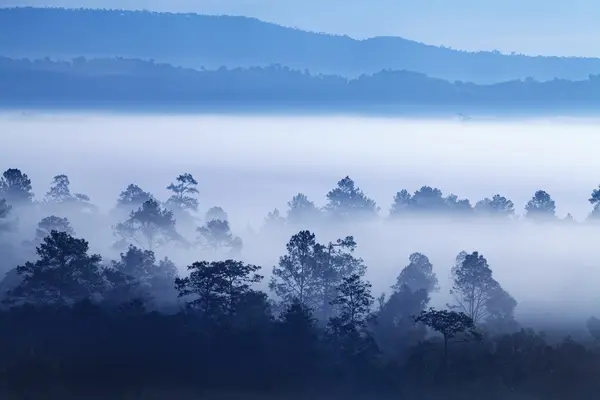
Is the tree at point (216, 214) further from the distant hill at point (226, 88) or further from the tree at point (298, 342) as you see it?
the distant hill at point (226, 88)

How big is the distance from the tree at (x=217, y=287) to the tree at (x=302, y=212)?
1111 inches

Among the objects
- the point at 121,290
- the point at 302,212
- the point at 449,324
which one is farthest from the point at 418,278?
the point at 302,212

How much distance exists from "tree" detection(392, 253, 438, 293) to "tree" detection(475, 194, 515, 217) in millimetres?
25767

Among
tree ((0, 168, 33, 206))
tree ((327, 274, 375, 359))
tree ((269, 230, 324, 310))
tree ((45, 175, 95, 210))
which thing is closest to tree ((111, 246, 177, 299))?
tree ((269, 230, 324, 310))

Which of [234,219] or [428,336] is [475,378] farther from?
[234,219]

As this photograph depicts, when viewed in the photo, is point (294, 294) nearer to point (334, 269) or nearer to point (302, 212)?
point (334, 269)

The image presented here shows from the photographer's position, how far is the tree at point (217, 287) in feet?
98.0

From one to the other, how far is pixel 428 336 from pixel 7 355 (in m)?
13.6

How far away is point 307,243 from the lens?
34469mm

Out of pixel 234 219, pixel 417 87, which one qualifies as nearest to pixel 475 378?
pixel 234 219

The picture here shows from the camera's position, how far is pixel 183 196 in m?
60.5

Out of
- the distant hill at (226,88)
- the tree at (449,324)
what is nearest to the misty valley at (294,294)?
the tree at (449,324)

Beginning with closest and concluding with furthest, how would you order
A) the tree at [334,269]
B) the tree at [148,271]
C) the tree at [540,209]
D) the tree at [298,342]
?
the tree at [298,342]
the tree at [334,269]
the tree at [148,271]
the tree at [540,209]

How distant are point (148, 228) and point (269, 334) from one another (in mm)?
22907
